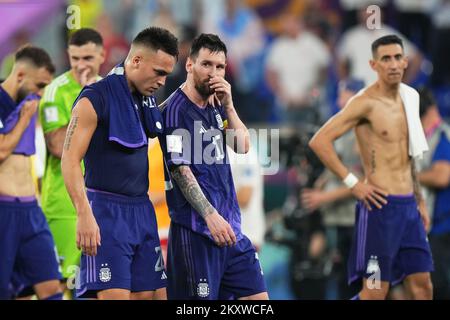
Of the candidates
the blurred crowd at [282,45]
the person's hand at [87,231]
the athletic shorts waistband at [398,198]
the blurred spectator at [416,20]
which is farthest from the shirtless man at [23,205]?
the blurred spectator at [416,20]

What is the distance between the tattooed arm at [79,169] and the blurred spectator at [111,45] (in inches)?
300

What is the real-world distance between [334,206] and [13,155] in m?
3.68

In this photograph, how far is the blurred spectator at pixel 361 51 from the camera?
13.7 metres

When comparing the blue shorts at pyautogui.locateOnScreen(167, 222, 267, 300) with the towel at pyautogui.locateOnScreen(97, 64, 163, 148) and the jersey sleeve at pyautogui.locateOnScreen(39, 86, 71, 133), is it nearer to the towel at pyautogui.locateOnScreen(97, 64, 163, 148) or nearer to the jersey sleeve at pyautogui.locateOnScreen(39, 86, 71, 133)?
the towel at pyautogui.locateOnScreen(97, 64, 163, 148)

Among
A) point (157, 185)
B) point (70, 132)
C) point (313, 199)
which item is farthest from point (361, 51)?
point (70, 132)

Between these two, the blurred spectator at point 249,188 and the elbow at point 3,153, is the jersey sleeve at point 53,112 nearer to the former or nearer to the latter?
the elbow at point 3,153

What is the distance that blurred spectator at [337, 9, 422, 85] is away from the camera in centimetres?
1366

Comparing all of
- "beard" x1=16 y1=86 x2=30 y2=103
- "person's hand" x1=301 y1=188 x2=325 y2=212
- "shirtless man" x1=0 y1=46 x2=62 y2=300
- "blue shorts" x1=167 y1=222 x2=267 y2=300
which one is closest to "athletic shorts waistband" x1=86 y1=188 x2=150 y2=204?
"blue shorts" x1=167 y1=222 x2=267 y2=300

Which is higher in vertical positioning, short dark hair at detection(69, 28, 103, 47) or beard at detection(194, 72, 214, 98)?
short dark hair at detection(69, 28, 103, 47)

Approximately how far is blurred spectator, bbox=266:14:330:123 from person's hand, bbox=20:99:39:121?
6.22 m

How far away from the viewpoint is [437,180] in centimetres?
1042

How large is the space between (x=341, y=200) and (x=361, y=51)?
11.0 feet

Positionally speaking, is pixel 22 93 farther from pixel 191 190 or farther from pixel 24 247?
pixel 191 190
